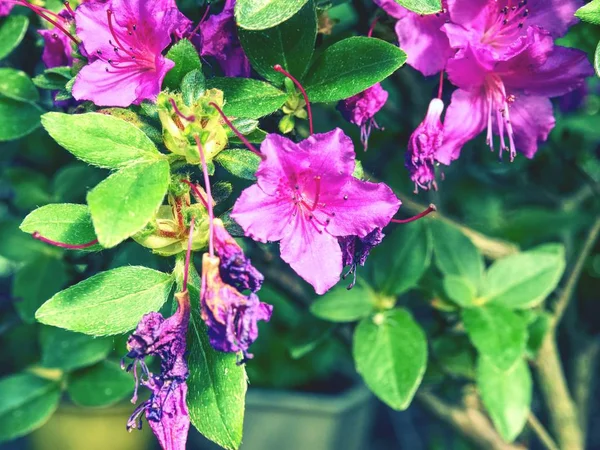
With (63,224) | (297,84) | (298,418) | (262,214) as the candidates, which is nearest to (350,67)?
(297,84)

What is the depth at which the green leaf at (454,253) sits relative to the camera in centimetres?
98

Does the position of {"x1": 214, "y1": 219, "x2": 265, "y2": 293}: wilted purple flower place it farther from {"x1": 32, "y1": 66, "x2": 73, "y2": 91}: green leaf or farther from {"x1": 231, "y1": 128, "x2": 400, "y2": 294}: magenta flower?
{"x1": 32, "y1": 66, "x2": 73, "y2": 91}: green leaf

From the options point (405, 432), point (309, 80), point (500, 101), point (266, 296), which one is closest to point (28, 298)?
point (266, 296)

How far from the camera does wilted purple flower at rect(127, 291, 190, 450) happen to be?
544 millimetres

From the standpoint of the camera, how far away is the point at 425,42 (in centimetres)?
64

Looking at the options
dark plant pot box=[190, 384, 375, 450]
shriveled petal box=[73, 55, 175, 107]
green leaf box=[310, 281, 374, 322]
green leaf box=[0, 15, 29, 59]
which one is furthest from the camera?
dark plant pot box=[190, 384, 375, 450]

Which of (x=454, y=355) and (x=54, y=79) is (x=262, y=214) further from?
(x=454, y=355)

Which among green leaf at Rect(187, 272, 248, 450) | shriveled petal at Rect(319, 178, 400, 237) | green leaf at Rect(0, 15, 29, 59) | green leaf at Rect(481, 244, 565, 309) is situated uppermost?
green leaf at Rect(0, 15, 29, 59)

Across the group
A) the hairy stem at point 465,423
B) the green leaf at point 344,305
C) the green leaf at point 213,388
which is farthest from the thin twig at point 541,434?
the green leaf at point 213,388

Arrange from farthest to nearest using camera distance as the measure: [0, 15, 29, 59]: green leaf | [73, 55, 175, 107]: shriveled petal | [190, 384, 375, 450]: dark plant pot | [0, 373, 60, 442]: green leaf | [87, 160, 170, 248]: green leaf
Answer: [190, 384, 375, 450]: dark plant pot → [0, 373, 60, 442]: green leaf → [0, 15, 29, 59]: green leaf → [73, 55, 175, 107]: shriveled petal → [87, 160, 170, 248]: green leaf

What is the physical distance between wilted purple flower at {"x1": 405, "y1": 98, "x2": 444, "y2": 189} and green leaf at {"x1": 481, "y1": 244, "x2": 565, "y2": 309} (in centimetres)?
37

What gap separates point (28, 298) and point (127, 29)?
1.54 ft

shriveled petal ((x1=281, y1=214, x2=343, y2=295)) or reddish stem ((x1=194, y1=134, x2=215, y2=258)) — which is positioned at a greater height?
reddish stem ((x1=194, y1=134, x2=215, y2=258))

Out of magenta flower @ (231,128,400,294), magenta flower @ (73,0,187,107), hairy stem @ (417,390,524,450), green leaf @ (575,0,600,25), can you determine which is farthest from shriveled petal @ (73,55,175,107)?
hairy stem @ (417,390,524,450)
